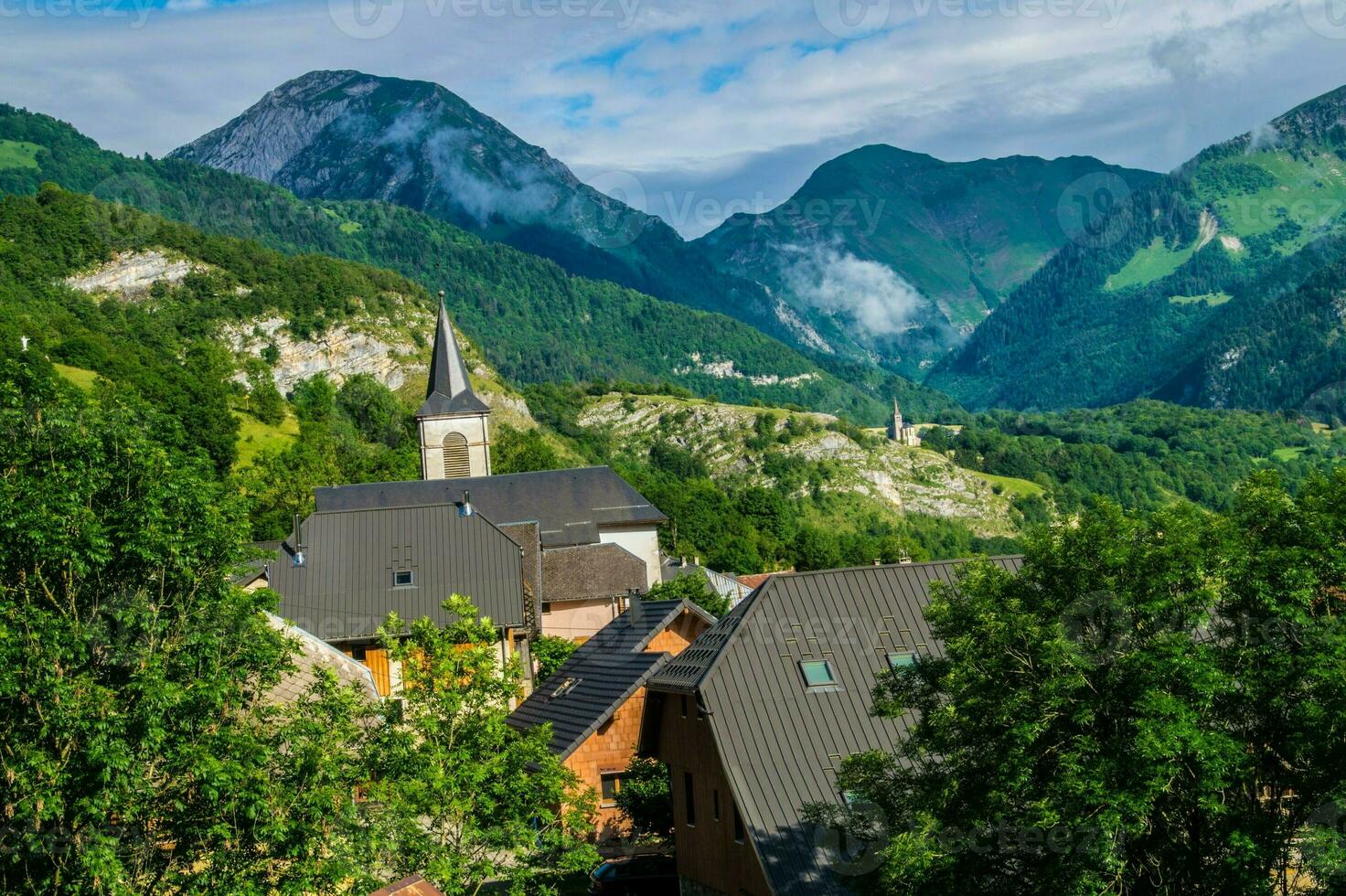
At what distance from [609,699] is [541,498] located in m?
41.2

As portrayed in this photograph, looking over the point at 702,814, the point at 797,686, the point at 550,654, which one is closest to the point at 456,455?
the point at 550,654

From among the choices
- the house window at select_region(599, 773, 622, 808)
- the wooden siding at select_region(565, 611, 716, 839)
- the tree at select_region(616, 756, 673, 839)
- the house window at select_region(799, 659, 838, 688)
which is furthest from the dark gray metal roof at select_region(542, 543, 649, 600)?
the house window at select_region(799, 659, 838, 688)

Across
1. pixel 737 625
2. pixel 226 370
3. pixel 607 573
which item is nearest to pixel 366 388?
pixel 226 370

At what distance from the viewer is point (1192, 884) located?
52.1 ft

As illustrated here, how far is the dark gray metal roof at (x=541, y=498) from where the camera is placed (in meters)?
69.1

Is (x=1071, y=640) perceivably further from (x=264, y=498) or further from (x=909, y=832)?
(x=264, y=498)

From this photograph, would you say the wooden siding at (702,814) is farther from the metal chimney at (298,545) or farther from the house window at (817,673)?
the metal chimney at (298,545)

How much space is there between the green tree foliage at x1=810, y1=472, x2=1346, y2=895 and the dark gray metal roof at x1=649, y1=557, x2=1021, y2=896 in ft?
15.4

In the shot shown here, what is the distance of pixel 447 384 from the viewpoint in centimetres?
7962

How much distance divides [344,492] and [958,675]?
56216 mm

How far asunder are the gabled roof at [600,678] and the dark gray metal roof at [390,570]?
13803 mm

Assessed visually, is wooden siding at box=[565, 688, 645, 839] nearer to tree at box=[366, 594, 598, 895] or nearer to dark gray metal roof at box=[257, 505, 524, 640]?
tree at box=[366, 594, 598, 895]

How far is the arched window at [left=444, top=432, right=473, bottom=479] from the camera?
78.8m

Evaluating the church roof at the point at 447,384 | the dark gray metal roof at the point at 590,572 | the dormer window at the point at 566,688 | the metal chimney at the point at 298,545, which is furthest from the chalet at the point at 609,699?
the church roof at the point at 447,384
